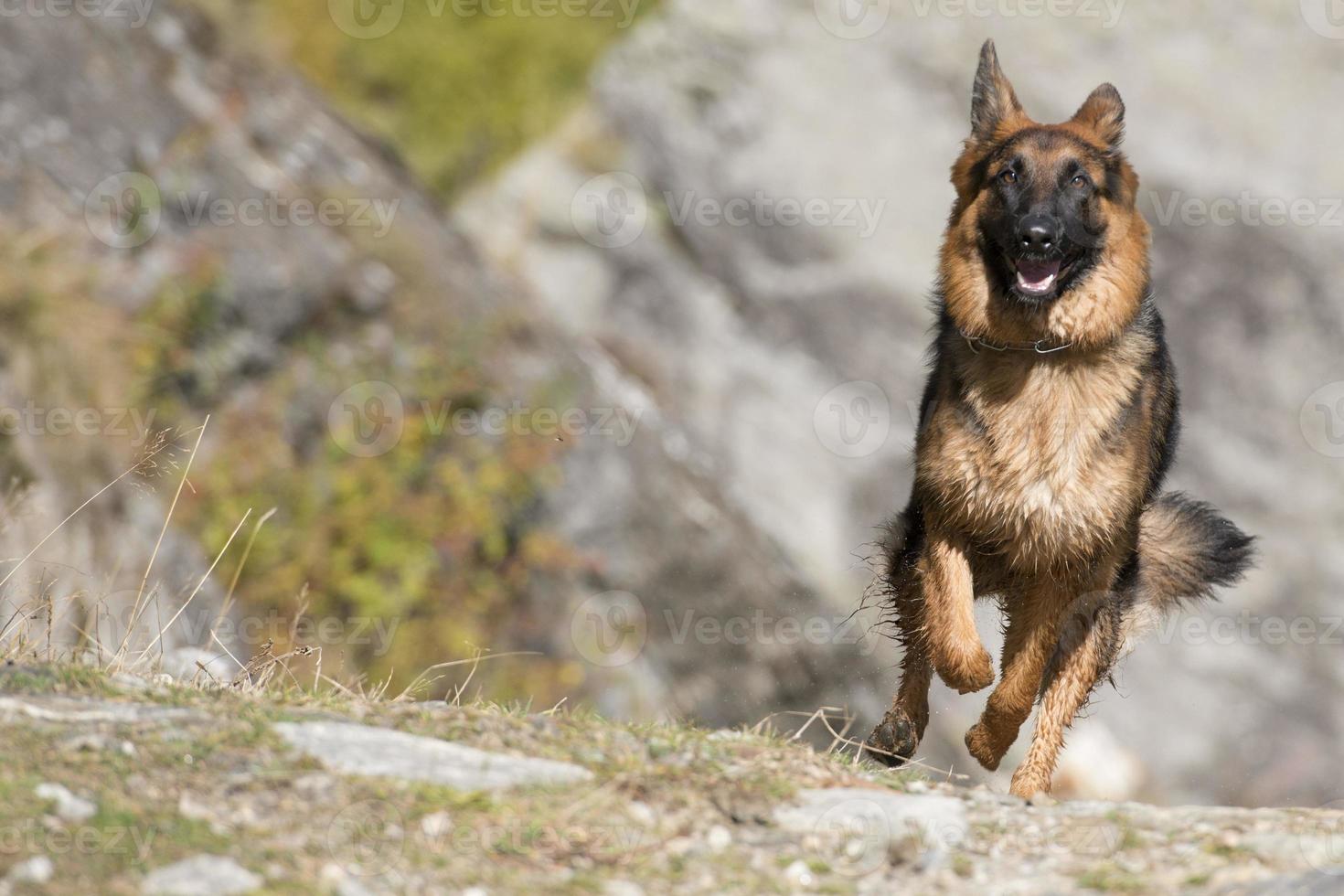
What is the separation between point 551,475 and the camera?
8984 millimetres

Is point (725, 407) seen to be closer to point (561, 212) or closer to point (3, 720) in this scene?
point (561, 212)

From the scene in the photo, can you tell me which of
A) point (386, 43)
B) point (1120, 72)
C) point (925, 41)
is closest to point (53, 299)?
point (386, 43)

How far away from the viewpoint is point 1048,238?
432 cm
